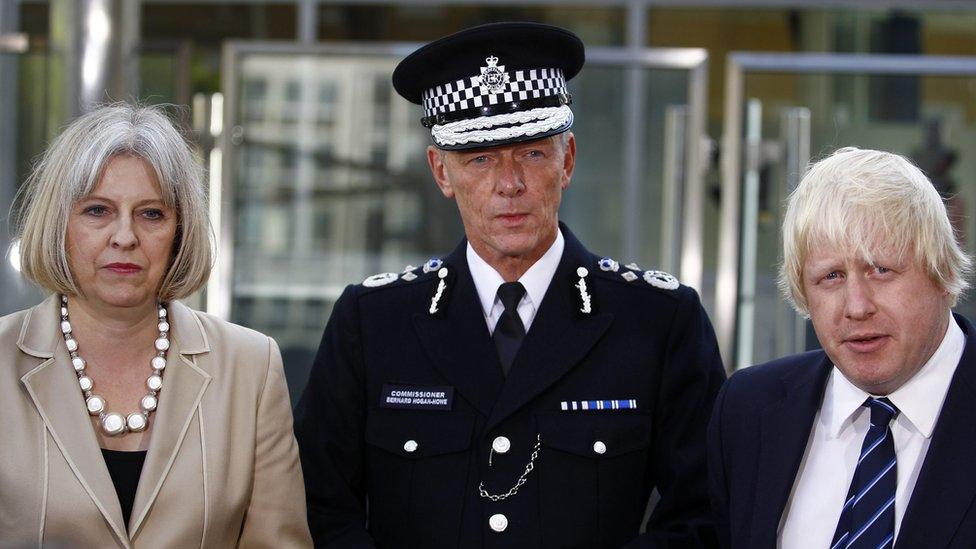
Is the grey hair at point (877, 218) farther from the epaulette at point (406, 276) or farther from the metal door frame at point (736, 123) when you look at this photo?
the metal door frame at point (736, 123)

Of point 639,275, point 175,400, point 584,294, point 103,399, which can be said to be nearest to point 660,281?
point 639,275

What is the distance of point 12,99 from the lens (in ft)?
18.4

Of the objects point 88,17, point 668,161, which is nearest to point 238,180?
point 88,17

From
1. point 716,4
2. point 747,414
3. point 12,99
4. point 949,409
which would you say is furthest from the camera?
point 716,4

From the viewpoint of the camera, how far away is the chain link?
9.56 ft

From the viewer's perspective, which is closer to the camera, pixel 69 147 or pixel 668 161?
pixel 69 147

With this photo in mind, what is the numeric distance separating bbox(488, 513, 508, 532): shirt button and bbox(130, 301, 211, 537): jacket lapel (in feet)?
2.15

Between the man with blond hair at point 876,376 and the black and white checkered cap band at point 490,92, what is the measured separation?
65cm

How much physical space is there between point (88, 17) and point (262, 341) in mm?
2461

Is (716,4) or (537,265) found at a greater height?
(716,4)

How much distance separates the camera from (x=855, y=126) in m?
5.01

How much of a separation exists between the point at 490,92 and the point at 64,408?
109cm

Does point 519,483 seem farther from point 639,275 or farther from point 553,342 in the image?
point 639,275

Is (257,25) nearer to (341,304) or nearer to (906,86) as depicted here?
(906,86)
